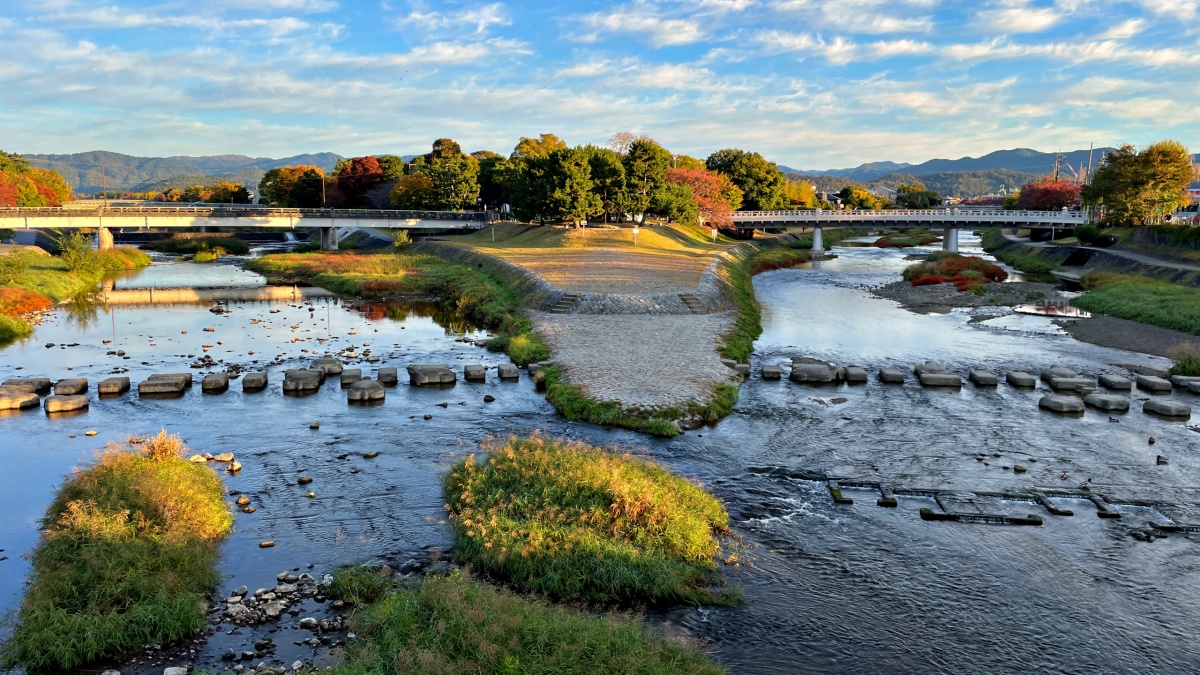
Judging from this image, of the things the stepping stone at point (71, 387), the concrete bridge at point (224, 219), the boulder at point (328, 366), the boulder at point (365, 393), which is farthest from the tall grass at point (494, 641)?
the concrete bridge at point (224, 219)

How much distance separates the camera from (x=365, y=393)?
26750mm

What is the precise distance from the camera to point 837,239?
13962 cm

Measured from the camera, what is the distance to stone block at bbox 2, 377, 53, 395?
2698 centimetres

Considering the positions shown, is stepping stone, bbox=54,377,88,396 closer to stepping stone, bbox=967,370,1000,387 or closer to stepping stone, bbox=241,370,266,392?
stepping stone, bbox=241,370,266,392

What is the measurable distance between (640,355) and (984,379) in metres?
12.8

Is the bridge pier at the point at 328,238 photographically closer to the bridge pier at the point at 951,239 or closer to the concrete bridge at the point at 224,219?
the concrete bridge at the point at 224,219

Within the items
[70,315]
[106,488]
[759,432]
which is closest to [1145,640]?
[759,432]

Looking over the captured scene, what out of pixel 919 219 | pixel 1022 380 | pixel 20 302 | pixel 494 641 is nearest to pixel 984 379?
pixel 1022 380

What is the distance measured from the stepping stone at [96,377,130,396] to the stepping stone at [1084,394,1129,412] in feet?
109

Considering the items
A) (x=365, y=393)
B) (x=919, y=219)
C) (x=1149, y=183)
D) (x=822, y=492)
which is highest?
(x=1149, y=183)

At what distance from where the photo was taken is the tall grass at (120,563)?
12.1 metres

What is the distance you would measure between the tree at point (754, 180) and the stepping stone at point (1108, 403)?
3734 inches

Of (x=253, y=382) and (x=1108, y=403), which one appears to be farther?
(x=253, y=382)

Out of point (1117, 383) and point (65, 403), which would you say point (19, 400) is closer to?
point (65, 403)
